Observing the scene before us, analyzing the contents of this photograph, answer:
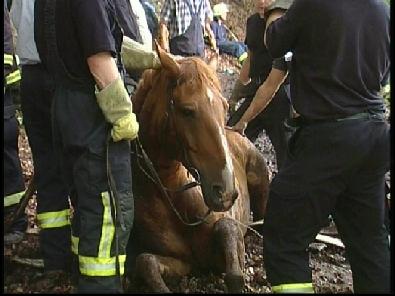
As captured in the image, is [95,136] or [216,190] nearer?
[95,136]

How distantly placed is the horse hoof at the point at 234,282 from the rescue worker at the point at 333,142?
0.31 meters

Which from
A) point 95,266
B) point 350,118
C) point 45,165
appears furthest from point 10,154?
point 350,118

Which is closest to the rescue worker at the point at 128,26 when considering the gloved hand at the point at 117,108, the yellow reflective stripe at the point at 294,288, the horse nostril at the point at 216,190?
the gloved hand at the point at 117,108

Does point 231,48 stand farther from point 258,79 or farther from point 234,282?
point 234,282

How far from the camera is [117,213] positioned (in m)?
3.55

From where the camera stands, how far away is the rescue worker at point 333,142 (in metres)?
3.55

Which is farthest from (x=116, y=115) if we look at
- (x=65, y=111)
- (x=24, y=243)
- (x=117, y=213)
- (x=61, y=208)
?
(x=24, y=243)

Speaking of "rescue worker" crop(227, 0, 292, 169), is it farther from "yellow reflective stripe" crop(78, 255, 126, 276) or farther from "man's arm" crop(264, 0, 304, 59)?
"yellow reflective stripe" crop(78, 255, 126, 276)

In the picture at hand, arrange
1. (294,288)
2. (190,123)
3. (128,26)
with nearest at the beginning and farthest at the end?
(294,288)
(190,123)
(128,26)

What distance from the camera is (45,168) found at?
466 cm

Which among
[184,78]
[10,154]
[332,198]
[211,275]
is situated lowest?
[211,275]

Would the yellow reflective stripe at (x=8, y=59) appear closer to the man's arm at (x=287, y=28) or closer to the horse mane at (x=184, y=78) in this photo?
the horse mane at (x=184, y=78)

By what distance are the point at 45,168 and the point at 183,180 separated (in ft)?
3.65

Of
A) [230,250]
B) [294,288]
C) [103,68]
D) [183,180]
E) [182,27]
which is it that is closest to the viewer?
[103,68]
